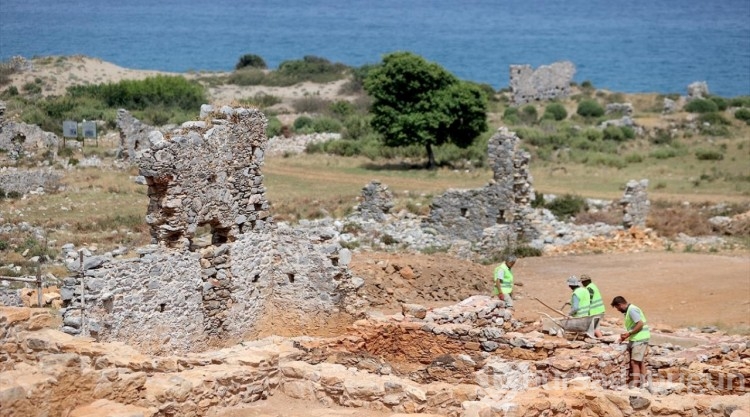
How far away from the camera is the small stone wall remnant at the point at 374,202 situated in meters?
37.6

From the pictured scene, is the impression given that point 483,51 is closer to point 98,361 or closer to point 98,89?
point 98,89

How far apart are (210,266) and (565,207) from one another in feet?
67.3

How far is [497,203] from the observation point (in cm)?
3512

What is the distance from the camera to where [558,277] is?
3080 centimetres

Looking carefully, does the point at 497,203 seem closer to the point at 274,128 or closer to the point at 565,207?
the point at 565,207

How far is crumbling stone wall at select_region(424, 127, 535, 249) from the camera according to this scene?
34.8 meters

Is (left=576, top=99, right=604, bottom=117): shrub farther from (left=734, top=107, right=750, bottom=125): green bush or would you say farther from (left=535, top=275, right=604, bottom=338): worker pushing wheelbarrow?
(left=535, top=275, right=604, bottom=338): worker pushing wheelbarrow

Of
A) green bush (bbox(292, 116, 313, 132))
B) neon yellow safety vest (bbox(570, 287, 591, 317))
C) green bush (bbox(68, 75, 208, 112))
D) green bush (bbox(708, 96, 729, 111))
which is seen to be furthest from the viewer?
green bush (bbox(708, 96, 729, 111))

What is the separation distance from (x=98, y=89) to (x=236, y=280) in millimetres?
37026

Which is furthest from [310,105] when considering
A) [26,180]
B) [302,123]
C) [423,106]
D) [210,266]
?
[210,266]

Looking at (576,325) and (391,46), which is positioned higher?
(576,325)

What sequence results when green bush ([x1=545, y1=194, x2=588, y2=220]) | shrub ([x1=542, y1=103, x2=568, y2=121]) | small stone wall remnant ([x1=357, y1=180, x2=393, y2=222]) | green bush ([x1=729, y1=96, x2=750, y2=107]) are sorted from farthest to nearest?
green bush ([x1=729, y1=96, x2=750, y2=107]) < shrub ([x1=542, y1=103, x2=568, y2=121]) < green bush ([x1=545, y1=194, x2=588, y2=220]) < small stone wall remnant ([x1=357, y1=180, x2=393, y2=222])

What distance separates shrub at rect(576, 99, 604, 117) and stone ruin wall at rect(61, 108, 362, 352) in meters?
51.5

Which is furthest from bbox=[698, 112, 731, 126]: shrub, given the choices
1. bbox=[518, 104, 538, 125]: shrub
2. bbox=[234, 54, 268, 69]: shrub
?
bbox=[234, 54, 268, 69]: shrub
